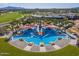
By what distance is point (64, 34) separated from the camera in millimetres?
1687

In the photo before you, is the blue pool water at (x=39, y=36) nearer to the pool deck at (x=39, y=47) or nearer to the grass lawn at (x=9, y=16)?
the pool deck at (x=39, y=47)

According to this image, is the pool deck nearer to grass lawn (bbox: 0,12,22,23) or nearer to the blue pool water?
the blue pool water

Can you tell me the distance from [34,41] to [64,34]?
285mm

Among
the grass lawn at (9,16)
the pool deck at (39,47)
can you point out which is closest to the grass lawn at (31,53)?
the pool deck at (39,47)

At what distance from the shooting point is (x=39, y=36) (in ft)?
5.51

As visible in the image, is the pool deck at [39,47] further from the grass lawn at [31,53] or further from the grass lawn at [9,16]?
the grass lawn at [9,16]

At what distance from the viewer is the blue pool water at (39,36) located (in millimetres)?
1670

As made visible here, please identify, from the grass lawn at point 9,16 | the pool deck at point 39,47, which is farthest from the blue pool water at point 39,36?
the grass lawn at point 9,16

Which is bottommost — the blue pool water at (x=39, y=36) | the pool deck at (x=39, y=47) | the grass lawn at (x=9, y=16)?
the pool deck at (x=39, y=47)

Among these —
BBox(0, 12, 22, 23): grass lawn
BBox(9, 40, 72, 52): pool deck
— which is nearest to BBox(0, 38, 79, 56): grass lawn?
BBox(9, 40, 72, 52): pool deck

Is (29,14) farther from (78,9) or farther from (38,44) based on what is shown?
(78,9)

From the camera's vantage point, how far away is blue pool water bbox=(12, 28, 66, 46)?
1670mm

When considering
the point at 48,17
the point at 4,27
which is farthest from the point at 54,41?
the point at 4,27

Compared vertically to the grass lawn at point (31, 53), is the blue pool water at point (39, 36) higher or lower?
higher
